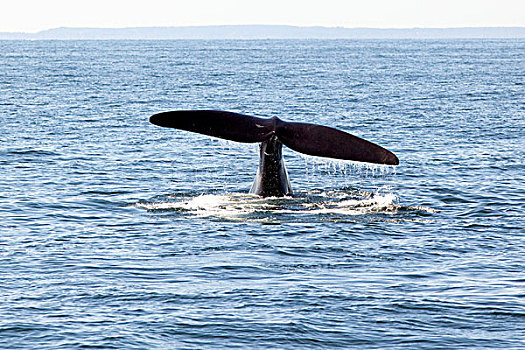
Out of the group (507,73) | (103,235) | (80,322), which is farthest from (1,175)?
(507,73)

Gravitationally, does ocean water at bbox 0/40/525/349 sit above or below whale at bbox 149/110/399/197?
below

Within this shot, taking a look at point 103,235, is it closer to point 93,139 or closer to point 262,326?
point 262,326

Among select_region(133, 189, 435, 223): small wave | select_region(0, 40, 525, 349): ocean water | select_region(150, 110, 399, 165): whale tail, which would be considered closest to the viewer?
select_region(0, 40, 525, 349): ocean water

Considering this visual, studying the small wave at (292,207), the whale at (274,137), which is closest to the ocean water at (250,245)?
the small wave at (292,207)

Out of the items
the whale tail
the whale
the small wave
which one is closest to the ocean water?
the small wave

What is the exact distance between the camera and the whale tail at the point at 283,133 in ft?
54.2

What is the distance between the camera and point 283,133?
58.4ft

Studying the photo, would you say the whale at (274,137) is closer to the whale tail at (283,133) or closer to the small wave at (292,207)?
the whale tail at (283,133)

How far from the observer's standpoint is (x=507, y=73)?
79.1m

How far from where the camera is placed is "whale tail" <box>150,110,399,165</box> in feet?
54.2

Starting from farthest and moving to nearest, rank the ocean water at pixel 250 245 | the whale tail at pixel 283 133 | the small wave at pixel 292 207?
1. the small wave at pixel 292 207
2. the whale tail at pixel 283 133
3. the ocean water at pixel 250 245

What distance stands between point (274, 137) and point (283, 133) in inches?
10.6

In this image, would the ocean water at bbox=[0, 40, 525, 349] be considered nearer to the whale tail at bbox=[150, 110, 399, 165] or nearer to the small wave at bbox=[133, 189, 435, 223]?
the small wave at bbox=[133, 189, 435, 223]

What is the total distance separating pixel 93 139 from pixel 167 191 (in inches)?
452
